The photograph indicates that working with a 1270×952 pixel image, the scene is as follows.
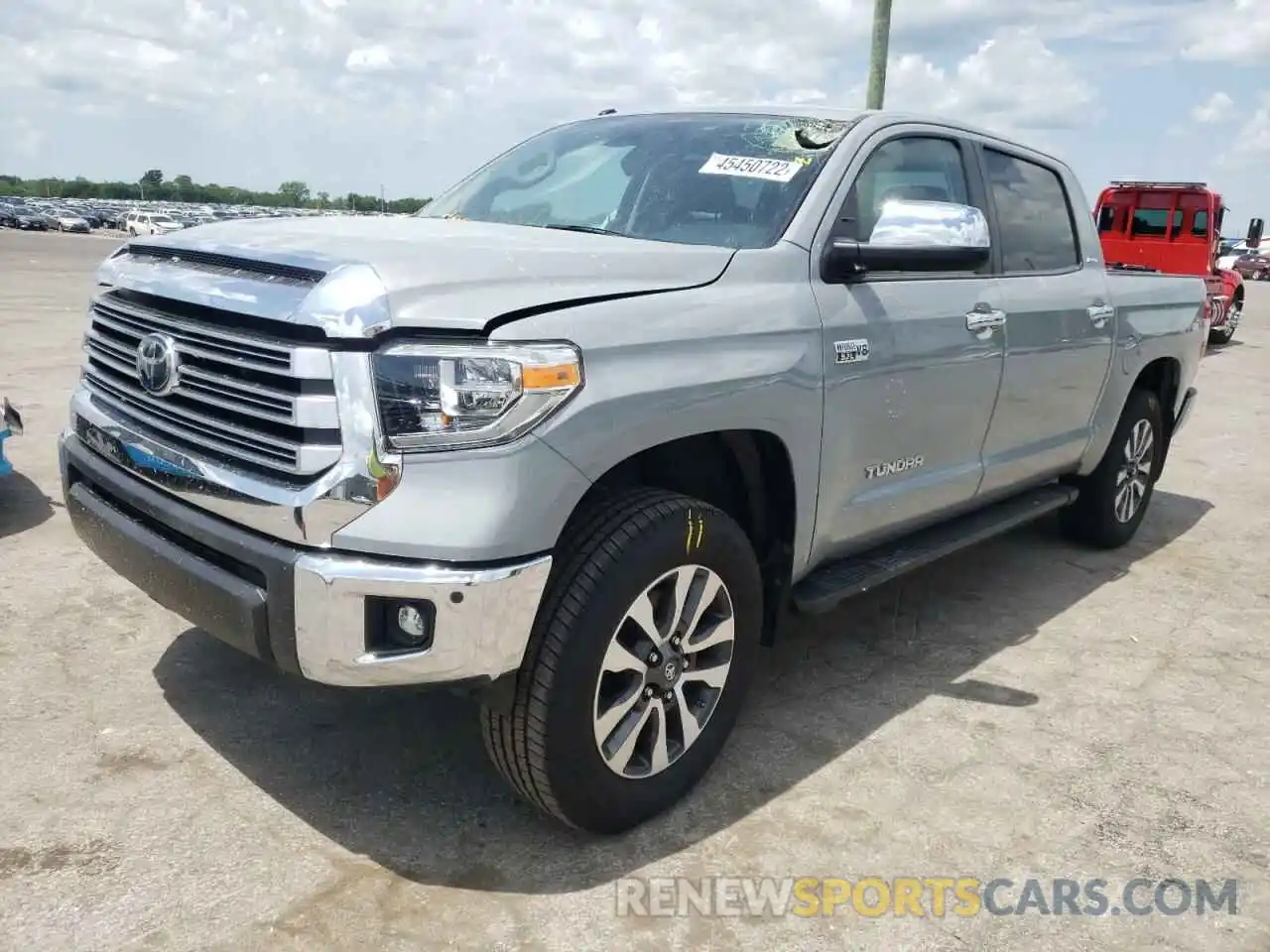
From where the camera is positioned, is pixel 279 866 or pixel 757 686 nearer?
pixel 279 866

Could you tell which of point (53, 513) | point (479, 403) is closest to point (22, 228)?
point (53, 513)

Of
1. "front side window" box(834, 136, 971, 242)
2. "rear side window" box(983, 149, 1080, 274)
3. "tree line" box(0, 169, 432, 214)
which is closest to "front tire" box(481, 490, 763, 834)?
"front side window" box(834, 136, 971, 242)

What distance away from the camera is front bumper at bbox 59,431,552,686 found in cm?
220

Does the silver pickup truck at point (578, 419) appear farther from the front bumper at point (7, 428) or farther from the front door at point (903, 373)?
the front bumper at point (7, 428)

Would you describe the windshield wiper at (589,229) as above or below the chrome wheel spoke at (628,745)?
above

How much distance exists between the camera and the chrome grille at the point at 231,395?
2.22 metres

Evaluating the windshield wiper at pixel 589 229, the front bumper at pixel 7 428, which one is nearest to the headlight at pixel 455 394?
the windshield wiper at pixel 589 229

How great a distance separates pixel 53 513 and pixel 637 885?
3776mm

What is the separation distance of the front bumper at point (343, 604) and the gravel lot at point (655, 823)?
38 cm

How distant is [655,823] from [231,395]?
1510 millimetres

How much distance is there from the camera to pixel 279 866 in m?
2.52

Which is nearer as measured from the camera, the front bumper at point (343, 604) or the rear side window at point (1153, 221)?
the front bumper at point (343, 604)

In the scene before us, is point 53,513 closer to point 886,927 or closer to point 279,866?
point 279,866

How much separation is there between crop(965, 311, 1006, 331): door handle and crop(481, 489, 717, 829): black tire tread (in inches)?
61.7
